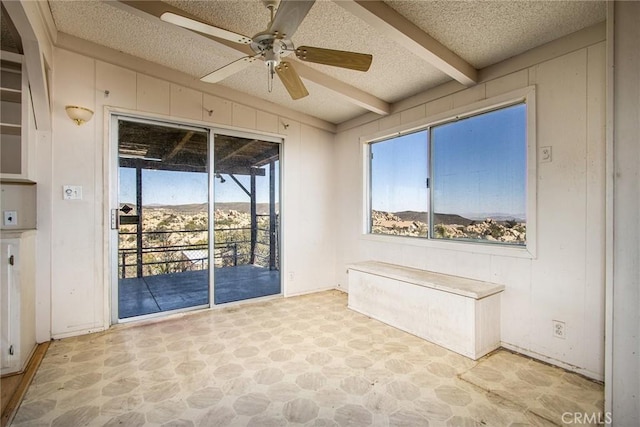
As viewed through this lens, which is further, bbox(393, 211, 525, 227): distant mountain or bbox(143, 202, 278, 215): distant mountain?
bbox(143, 202, 278, 215): distant mountain

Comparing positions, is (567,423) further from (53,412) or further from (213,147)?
(213,147)

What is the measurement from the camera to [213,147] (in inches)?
147

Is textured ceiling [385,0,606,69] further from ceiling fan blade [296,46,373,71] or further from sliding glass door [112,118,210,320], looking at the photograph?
sliding glass door [112,118,210,320]

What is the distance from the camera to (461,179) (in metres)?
3.14

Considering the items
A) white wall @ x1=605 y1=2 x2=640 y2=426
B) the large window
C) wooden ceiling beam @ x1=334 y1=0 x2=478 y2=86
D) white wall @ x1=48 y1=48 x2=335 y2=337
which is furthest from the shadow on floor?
white wall @ x1=605 y1=2 x2=640 y2=426

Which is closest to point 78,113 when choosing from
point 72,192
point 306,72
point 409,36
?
point 72,192

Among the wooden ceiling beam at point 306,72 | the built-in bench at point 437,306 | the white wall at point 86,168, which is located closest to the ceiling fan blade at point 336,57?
the wooden ceiling beam at point 306,72

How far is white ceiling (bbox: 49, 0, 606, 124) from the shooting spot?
2.14 meters

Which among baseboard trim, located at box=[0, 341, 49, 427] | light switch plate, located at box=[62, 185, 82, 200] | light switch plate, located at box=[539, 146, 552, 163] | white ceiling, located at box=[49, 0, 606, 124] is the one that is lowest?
baseboard trim, located at box=[0, 341, 49, 427]

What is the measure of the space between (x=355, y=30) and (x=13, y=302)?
328 centimetres

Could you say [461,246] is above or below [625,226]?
below

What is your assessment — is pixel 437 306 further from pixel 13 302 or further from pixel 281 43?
pixel 13 302

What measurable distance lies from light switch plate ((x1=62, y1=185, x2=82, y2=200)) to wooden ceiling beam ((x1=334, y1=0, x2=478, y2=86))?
287cm

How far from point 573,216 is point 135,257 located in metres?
4.07
